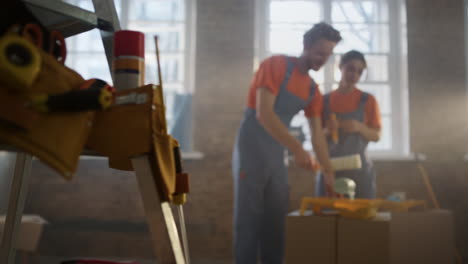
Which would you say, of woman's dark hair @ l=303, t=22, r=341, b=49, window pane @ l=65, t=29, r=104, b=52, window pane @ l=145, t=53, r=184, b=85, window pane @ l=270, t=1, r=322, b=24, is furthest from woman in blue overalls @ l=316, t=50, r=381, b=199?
window pane @ l=65, t=29, r=104, b=52

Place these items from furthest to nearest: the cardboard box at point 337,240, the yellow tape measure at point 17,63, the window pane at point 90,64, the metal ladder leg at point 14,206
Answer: the window pane at point 90,64 < the cardboard box at point 337,240 < the metal ladder leg at point 14,206 < the yellow tape measure at point 17,63

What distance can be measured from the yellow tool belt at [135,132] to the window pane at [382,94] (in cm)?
322

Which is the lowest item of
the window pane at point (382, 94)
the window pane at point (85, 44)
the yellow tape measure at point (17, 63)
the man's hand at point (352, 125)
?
the yellow tape measure at point (17, 63)

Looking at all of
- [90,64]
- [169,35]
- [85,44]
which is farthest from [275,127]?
[85,44]

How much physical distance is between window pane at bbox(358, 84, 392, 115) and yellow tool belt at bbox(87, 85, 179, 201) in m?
3.22

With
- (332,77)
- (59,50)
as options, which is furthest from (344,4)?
(59,50)

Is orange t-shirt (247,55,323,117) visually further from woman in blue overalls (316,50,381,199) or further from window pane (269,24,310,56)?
window pane (269,24,310,56)

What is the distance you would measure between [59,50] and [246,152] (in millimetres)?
1312

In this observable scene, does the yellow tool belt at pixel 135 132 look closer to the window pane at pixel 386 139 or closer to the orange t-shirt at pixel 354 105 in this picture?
the orange t-shirt at pixel 354 105

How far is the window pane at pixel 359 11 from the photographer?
343 cm

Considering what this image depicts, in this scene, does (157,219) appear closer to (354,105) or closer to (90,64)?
(354,105)

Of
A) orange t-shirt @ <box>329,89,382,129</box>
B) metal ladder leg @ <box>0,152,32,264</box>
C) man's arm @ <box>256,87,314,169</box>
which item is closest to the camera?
metal ladder leg @ <box>0,152,32,264</box>

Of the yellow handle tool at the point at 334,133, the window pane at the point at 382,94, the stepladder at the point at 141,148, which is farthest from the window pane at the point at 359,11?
the stepladder at the point at 141,148

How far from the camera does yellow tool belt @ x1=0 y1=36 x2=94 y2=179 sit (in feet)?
1.19
